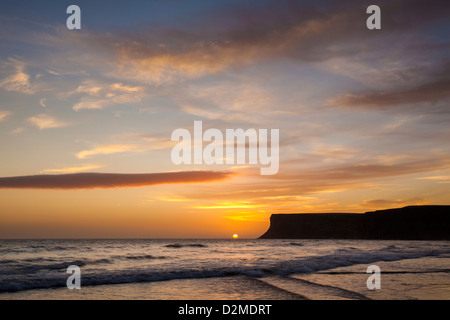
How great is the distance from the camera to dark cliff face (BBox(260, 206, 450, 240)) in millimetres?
125438

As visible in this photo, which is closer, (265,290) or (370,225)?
(265,290)

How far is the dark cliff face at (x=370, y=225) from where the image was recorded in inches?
4938

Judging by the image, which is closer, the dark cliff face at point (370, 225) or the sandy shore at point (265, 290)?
the sandy shore at point (265, 290)

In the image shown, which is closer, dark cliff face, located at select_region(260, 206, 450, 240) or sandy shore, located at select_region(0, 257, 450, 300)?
sandy shore, located at select_region(0, 257, 450, 300)

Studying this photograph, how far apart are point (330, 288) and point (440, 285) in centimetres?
480

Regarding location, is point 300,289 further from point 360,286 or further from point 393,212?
point 393,212

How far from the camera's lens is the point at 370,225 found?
142375 millimetres

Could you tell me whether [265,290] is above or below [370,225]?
above

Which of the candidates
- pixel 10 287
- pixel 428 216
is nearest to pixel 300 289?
pixel 10 287

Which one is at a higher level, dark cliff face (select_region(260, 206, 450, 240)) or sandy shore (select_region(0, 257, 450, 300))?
sandy shore (select_region(0, 257, 450, 300))

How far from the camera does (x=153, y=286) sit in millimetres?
16047

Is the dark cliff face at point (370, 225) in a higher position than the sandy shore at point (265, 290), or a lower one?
lower
